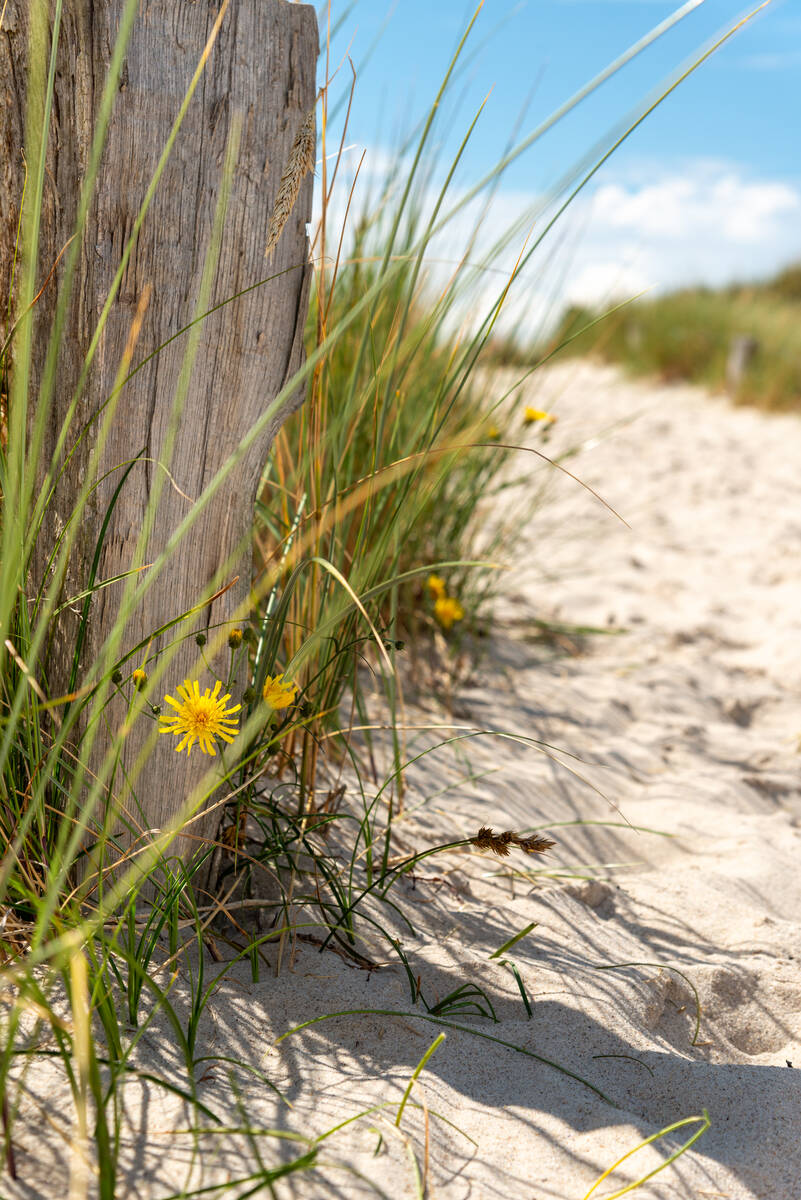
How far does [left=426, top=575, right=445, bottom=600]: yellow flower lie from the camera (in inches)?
96.7

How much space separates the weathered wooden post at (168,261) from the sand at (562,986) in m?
0.37

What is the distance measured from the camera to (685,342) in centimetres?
945

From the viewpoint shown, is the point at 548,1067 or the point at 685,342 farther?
the point at 685,342

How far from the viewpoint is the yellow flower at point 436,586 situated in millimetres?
2456

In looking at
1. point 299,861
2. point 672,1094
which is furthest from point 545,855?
point 672,1094

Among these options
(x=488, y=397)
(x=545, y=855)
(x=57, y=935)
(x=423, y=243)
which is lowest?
(x=545, y=855)

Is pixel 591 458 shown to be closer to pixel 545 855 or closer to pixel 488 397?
pixel 488 397

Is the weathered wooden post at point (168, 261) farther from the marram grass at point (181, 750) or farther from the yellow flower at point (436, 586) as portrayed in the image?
the yellow flower at point (436, 586)

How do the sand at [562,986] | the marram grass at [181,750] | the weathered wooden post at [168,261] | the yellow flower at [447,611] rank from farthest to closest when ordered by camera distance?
1. the yellow flower at [447,611]
2. the weathered wooden post at [168,261]
3. the sand at [562,986]
4. the marram grass at [181,750]

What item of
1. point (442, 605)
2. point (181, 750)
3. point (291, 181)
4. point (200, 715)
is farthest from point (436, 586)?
point (291, 181)

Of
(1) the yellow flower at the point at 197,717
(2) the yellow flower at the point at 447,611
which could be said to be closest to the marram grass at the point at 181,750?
(1) the yellow flower at the point at 197,717

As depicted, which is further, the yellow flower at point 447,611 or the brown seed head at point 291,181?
the yellow flower at point 447,611

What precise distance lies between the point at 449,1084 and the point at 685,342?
30.7 ft

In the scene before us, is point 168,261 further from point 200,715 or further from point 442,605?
point 442,605
